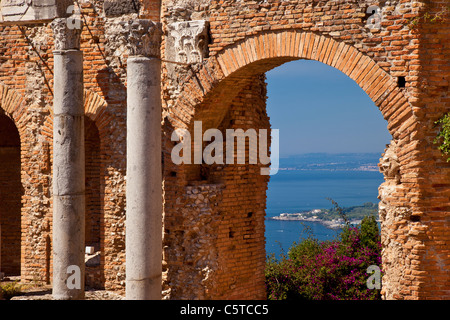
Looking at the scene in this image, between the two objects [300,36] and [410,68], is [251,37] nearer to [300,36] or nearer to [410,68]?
[300,36]

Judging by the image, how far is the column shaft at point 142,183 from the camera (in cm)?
910

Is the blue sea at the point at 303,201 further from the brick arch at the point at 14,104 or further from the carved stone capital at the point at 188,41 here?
the brick arch at the point at 14,104

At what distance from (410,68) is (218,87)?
2.98m

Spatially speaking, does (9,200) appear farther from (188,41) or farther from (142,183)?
(142,183)

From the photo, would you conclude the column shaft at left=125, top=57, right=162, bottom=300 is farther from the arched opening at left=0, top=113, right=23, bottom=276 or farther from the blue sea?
the blue sea

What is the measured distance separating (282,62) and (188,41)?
150 centimetres

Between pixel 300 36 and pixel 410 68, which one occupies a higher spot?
pixel 300 36

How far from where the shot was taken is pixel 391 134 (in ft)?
30.2

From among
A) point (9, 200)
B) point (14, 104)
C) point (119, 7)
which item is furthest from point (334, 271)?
point (9, 200)

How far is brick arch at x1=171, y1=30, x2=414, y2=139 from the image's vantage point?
29.9ft

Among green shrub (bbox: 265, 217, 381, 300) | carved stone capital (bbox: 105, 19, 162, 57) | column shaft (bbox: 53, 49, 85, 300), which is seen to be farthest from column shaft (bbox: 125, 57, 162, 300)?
green shrub (bbox: 265, 217, 381, 300)

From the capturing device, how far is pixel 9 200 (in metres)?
14.6

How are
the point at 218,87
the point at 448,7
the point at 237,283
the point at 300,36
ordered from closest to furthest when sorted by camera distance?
1. the point at 448,7
2. the point at 300,36
3. the point at 218,87
4. the point at 237,283

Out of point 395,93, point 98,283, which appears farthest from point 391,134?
point 98,283
